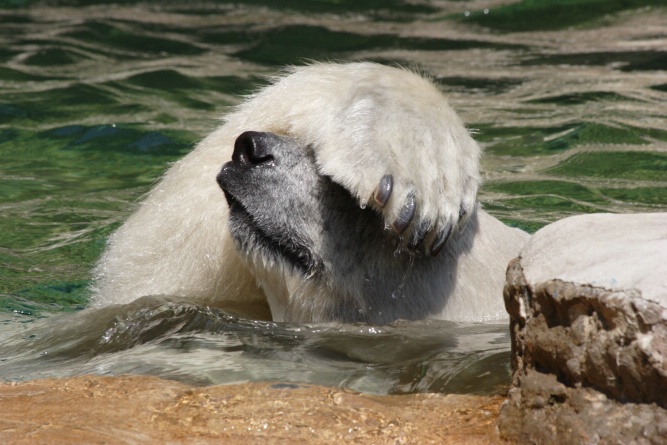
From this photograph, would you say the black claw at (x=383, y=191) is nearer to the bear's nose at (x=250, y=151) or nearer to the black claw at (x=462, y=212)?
the black claw at (x=462, y=212)

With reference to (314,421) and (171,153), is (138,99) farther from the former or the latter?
(314,421)

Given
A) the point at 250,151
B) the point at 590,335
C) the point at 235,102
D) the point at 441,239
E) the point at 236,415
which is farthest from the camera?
the point at 235,102

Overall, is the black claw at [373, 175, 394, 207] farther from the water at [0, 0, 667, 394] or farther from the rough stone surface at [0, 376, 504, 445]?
the rough stone surface at [0, 376, 504, 445]

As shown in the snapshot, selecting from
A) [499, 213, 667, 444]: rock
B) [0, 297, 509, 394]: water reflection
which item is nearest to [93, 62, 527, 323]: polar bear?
Answer: [0, 297, 509, 394]: water reflection

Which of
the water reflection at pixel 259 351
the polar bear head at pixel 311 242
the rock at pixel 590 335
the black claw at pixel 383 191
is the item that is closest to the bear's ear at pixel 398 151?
the black claw at pixel 383 191

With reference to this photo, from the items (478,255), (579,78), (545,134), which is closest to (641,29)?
(579,78)

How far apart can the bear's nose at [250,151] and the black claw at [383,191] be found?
38 cm

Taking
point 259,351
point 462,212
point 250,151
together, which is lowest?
point 259,351

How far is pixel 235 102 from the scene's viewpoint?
7254 millimetres

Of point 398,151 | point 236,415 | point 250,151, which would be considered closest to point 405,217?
point 398,151

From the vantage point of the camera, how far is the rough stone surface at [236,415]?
208 cm

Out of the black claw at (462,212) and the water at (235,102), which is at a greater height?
the black claw at (462,212)

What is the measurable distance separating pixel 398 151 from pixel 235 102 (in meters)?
4.61

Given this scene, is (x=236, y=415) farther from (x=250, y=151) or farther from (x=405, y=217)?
(x=250, y=151)
